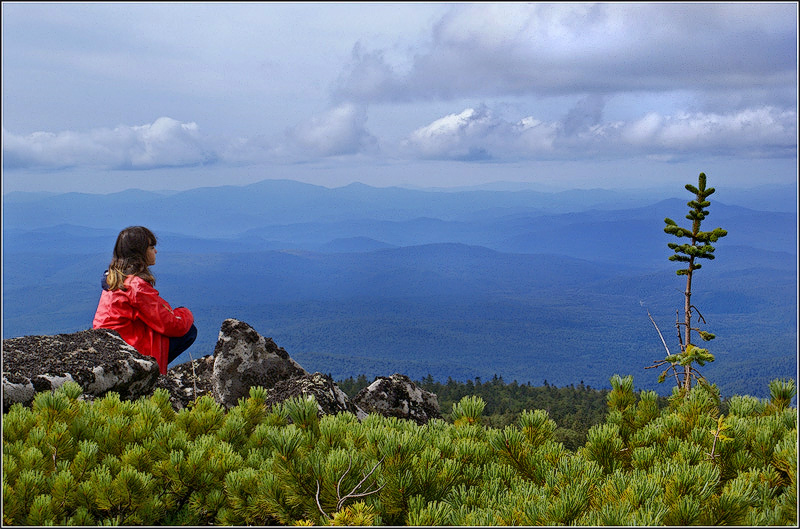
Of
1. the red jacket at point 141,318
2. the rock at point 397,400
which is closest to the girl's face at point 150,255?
the red jacket at point 141,318

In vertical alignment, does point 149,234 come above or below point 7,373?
above

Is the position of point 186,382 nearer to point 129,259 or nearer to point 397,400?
point 129,259

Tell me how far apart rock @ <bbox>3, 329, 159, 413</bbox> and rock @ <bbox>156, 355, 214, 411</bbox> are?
630 millimetres

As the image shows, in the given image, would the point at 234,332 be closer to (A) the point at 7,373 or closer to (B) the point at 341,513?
(A) the point at 7,373

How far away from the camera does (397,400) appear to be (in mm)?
7691

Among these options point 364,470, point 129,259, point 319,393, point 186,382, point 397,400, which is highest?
point 129,259

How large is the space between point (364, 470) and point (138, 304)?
4.59m

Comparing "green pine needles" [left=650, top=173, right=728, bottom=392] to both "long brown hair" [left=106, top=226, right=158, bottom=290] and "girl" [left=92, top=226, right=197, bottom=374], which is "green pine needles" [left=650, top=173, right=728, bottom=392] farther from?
"long brown hair" [left=106, top=226, right=158, bottom=290]

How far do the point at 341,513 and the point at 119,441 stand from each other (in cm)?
179

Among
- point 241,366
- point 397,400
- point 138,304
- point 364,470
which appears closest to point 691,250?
point 397,400

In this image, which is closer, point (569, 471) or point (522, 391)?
point (569, 471)

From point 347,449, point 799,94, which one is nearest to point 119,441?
point 347,449

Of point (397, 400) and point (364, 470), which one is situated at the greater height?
point (364, 470)

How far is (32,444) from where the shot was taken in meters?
3.75
